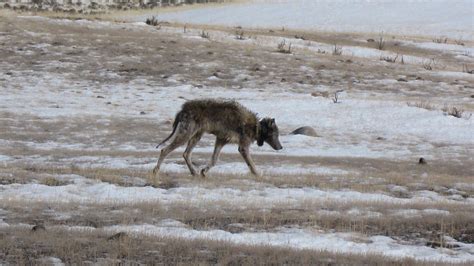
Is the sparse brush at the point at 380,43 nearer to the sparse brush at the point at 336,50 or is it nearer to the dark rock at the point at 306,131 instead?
the sparse brush at the point at 336,50

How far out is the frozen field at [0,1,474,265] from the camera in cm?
1043

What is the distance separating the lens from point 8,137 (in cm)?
2328

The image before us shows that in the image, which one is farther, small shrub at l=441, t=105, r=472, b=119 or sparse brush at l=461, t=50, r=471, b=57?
sparse brush at l=461, t=50, r=471, b=57

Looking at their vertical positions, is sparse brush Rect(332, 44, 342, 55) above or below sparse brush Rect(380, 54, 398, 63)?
above

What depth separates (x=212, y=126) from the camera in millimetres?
16688

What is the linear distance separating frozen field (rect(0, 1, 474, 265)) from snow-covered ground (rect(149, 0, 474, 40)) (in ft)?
8.97

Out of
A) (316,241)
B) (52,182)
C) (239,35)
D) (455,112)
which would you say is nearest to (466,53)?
(239,35)

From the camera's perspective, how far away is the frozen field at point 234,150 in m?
10.4

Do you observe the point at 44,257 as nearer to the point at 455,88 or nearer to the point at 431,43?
the point at 455,88

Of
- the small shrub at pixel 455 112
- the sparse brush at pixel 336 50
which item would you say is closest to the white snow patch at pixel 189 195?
the small shrub at pixel 455 112

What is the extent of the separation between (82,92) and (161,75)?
483 centimetres

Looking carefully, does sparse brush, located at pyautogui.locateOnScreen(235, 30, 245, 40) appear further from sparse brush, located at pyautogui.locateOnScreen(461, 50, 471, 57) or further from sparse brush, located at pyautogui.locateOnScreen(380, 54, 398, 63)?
sparse brush, located at pyautogui.locateOnScreen(461, 50, 471, 57)

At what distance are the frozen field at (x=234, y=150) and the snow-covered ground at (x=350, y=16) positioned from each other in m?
2.73

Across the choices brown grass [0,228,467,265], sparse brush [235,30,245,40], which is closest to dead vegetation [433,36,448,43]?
sparse brush [235,30,245,40]
